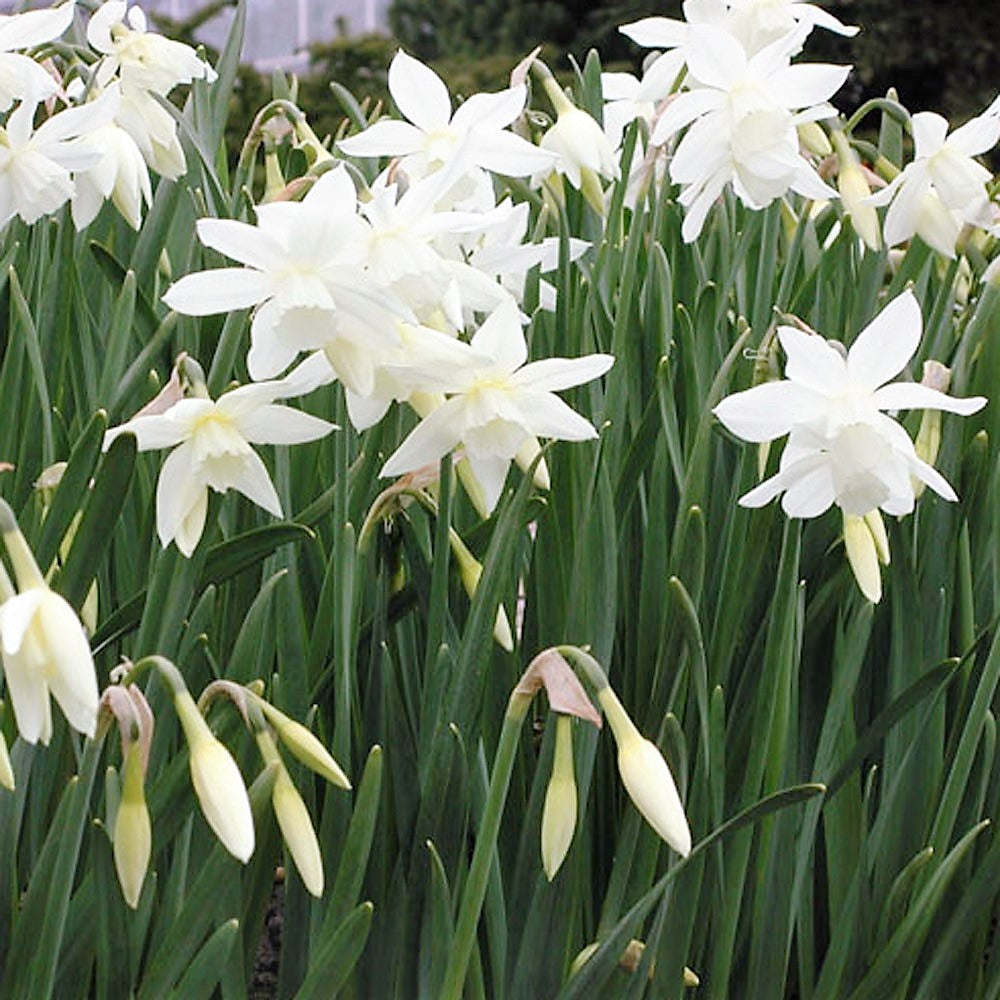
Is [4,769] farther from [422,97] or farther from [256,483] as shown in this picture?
[422,97]

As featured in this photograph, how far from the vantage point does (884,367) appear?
1163 mm

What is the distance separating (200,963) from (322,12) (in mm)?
9848

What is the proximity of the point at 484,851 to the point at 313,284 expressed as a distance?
0.37m

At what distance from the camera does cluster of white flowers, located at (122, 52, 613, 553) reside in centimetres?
101

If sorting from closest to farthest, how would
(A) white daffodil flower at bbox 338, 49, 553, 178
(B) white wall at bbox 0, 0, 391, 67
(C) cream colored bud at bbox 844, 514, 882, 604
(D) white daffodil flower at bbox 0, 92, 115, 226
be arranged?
(C) cream colored bud at bbox 844, 514, 882, 604, (A) white daffodil flower at bbox 338, 49, 553, 178, (D) white daffodil flower at bbox 0, 92, 115, 226, (B) white wall at bbox 0, 0, 391, 67

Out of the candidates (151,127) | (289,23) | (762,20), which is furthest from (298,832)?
(289,23)

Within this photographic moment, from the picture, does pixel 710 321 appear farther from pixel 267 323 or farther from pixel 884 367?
pixel 267 323

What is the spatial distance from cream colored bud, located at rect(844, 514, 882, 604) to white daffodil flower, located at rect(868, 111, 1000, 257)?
1.61 feet

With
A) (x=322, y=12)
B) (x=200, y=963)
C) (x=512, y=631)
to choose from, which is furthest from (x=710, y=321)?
(x=322, y=12)

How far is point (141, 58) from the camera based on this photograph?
5.56 ft

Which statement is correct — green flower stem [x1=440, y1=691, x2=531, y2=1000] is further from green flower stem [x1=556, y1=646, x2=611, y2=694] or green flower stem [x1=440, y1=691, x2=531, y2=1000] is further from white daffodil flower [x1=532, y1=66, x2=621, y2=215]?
white daffodil flower [x1=532, y1=66, x2=621, y2=215]

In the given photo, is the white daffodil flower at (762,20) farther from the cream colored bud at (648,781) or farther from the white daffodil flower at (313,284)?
the cream colored bud at (648,781)

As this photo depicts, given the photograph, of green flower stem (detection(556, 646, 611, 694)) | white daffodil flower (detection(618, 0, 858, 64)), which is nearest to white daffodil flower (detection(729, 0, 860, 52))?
white daffodil flower (detection(618, 0, 858, 64))

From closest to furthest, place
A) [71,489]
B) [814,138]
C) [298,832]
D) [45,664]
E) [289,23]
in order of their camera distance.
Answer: [45,664] < [298,832] < [71,489] < [814,138] < [289,23]
